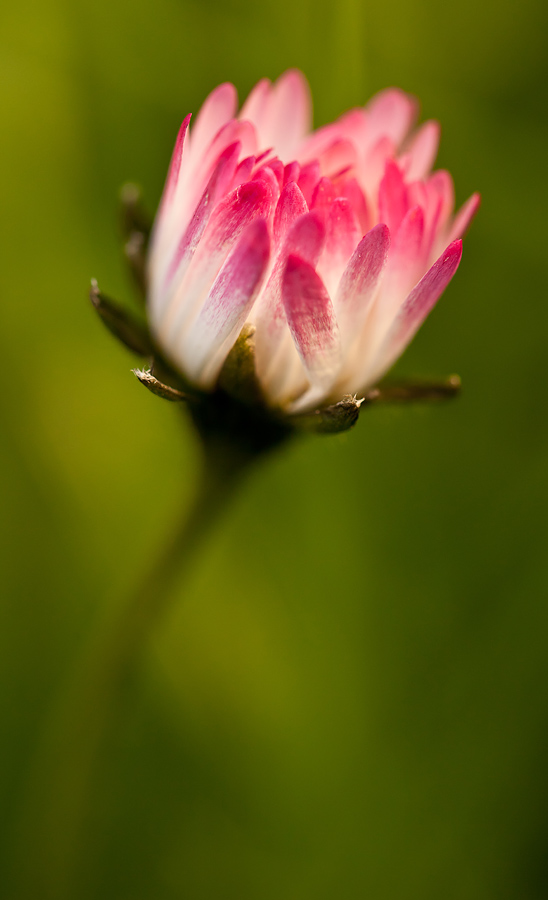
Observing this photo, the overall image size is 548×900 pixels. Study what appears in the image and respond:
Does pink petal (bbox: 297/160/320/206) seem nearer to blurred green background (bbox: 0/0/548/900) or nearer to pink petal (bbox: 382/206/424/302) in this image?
pink petal (bbox: 382/206/424/302)

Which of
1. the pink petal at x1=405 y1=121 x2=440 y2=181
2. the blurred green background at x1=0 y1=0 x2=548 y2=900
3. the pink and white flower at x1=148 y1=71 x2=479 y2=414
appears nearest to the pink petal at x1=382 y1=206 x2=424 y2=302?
the pink and white flower at x1=148 y1=71 x2=479 y2=414

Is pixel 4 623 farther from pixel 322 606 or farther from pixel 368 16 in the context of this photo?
pixel 368 16

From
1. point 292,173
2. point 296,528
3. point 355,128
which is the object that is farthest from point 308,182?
point 296,528

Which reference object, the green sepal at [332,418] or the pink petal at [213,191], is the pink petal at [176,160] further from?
the green sepal at [332,418]

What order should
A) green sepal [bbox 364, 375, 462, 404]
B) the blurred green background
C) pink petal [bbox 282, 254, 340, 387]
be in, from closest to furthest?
pink petal [bbox 282, 254, 340, 387]
green sepal [bbox 364, 375, 462, 404]
the blurred green background

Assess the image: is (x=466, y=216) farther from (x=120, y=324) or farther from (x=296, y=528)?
(x=296, y=528)
